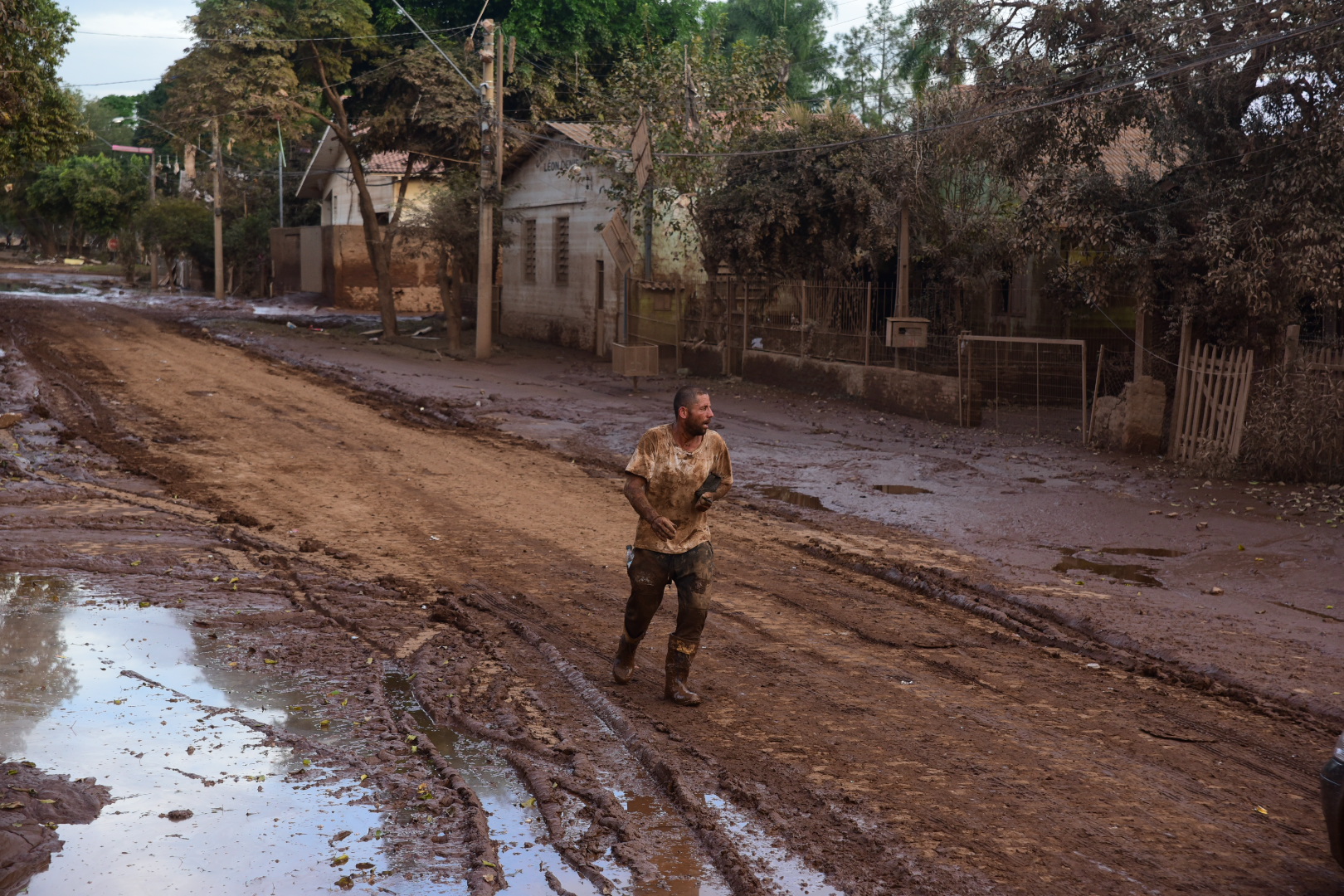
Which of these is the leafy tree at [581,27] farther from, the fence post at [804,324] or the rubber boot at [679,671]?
the rubber boot at [679,671]

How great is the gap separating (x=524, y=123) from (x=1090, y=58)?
18.1 m

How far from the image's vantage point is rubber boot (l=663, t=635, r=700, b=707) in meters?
6.22

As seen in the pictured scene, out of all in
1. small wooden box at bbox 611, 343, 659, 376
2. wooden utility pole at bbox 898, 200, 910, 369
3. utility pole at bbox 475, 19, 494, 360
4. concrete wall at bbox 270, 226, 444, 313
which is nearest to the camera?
wooden utility pole at bbox 898, 200, 910, 369

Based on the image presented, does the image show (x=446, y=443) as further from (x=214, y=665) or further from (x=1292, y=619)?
(x=1292, y=619)

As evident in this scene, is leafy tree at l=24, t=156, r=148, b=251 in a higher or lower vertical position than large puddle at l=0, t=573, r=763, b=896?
higher

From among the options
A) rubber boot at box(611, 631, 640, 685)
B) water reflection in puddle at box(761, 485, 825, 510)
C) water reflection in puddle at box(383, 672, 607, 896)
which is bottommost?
water reflection in puddle at box(761, 485, 825, 510)

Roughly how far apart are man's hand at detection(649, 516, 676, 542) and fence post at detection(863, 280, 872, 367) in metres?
14.3

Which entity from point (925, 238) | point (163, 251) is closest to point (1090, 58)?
point (925, 238)

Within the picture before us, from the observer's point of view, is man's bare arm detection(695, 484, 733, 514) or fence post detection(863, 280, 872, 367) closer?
man's bare arm detection(695, 484, 733, 514)

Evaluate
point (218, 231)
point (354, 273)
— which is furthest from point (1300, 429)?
point (218, 231)

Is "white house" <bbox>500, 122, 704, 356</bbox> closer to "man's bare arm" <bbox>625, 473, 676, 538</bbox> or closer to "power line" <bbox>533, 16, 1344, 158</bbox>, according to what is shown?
"power line" <bbox>533, 16, 1344, 158</bbox>

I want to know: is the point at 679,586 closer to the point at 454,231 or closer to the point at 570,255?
the point at 454,231

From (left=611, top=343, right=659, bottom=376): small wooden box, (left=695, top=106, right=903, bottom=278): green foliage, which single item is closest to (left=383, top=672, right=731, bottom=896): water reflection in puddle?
(left=611, top=343, right=659, bottom=376): small wooden box

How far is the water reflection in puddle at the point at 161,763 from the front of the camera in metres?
4.36
